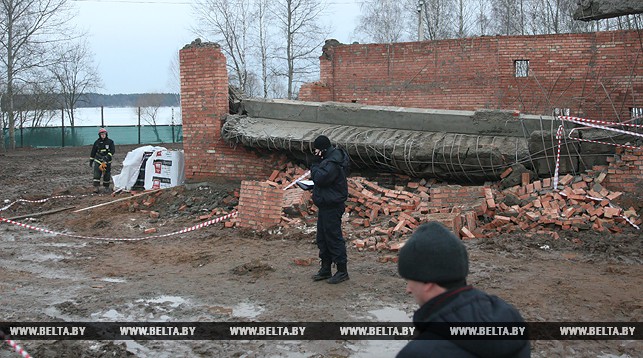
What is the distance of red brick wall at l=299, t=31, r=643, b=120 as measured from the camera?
629 inches

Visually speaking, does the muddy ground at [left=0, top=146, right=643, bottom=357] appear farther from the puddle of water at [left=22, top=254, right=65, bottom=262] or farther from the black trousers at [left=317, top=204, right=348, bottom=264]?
the black trousers at [left=317, top=204, right=348, bottom=264]

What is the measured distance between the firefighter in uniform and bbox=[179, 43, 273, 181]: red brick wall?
112 inches

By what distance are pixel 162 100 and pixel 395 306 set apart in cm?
6535

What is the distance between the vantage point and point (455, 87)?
18.0 meters

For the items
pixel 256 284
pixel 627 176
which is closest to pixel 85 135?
pixel 256 284

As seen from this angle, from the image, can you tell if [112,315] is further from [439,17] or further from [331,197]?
[439,17]

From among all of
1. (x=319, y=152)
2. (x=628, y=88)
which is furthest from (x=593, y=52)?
(x=319, y=152)

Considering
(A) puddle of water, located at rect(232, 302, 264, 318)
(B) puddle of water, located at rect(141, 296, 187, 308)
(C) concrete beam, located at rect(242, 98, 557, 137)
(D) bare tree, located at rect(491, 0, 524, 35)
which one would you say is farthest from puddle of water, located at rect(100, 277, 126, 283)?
(D) bare tree, located at rect(491, 0, 524, 35)

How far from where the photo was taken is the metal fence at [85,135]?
32.4m

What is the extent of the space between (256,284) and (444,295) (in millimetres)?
5168

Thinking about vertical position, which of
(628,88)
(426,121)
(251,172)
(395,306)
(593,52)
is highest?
(593,52)

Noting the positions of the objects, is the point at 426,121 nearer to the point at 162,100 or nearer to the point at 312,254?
the point at 312,254

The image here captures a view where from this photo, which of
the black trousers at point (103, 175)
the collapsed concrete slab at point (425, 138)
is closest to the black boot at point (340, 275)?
the collapsed concrete slab at point (425, 138)

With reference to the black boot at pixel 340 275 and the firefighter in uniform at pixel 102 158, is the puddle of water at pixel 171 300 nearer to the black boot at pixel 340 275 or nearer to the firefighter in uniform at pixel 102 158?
the black boot at pixel 340 275
